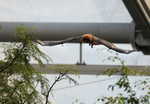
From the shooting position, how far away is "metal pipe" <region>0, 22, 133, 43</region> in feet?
17.9

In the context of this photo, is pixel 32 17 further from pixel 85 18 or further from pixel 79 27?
pixel 79 27

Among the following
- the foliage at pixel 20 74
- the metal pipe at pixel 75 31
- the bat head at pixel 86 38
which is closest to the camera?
the foliage at pixel 20 74

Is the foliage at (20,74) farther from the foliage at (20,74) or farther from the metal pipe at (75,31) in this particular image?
the metal pipe at (75,31)

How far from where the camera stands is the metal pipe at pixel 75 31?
5457mm

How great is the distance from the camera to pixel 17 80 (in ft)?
7.77

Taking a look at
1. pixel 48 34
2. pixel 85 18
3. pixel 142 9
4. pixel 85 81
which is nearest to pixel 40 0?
pixel 85 18

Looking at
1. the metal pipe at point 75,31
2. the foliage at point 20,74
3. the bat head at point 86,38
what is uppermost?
the metal pipe at point 75,31

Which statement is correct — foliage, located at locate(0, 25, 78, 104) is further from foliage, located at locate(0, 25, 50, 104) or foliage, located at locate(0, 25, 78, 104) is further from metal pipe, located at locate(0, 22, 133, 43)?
metal pipe, located at locate(0, 22, 133, 43)

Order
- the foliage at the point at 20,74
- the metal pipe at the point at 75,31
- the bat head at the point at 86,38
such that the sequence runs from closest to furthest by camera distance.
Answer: the foliage at the point at 20,74 < the bat head at the point at 86,38 < the metal pipe at the point at 75,31

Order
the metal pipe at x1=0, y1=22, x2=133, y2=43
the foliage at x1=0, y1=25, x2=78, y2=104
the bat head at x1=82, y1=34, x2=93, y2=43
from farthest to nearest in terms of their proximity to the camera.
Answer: the metal pipe at x1=0, y1=22, x2=133, y2=43, the bat head at x1=82, y1=34, x2=93, y2=43, the foliage at x1=0, y1=25, x2=78, y2=104

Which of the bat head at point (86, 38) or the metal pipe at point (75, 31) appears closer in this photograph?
the bat head at point (86, 38)

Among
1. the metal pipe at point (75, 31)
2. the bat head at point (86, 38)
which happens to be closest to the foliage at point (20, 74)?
the bat head at point (86, 38)

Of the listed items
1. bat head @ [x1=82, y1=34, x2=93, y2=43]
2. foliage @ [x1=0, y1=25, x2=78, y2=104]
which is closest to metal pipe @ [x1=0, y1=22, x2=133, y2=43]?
bat head @ [x1=82, y1=34, x2=93, y2=43]

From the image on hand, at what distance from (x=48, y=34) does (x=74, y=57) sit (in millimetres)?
1846
